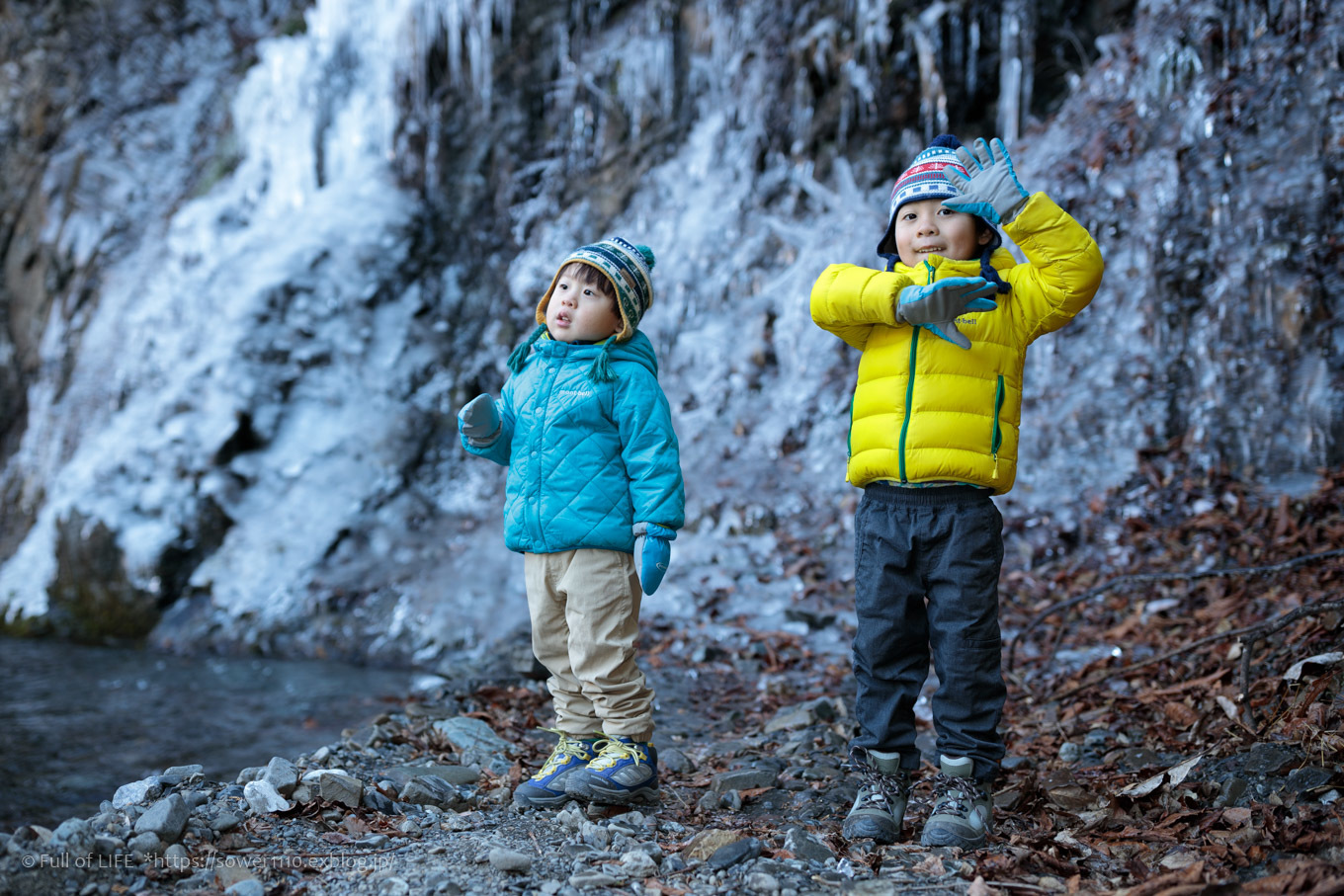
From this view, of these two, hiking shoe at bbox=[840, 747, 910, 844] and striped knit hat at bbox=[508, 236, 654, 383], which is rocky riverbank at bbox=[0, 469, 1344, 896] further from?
striped knit hat at bbox=[508, 236, 654, 383]

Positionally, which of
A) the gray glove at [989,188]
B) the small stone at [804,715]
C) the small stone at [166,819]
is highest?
the gray glove at [989,188]

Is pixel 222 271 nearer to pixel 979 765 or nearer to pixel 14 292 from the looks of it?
pixel 14 292

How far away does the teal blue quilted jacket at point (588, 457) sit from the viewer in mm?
2680

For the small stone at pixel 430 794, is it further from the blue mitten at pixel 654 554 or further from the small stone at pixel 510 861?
the blue mitten at pixel 654 554

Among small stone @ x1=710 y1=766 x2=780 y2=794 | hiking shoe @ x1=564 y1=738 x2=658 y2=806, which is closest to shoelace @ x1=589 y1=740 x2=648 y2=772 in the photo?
hiking shoe @ x1=564 y1=738 x2=658 y2=806

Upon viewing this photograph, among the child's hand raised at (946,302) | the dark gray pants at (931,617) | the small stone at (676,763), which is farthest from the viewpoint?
the small stone at (676,763)

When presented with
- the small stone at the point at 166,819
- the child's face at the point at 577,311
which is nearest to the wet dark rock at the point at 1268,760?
the child's face at the point at 577,311

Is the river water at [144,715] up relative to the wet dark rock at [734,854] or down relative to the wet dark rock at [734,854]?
down

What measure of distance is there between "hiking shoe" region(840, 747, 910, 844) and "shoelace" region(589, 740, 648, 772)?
62cm

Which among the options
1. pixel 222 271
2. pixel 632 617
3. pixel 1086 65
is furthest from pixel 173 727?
pixel 1086 65

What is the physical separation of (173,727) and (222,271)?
6478 mm

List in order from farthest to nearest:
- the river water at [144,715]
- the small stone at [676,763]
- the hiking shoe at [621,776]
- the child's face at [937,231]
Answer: the river water at [144,715]
the small stone at [676,763]
the hiking shoe at [621,776]
the child's face at [937,231]

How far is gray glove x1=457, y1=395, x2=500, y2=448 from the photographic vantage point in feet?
8.95

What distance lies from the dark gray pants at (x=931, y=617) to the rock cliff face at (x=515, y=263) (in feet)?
10.4
